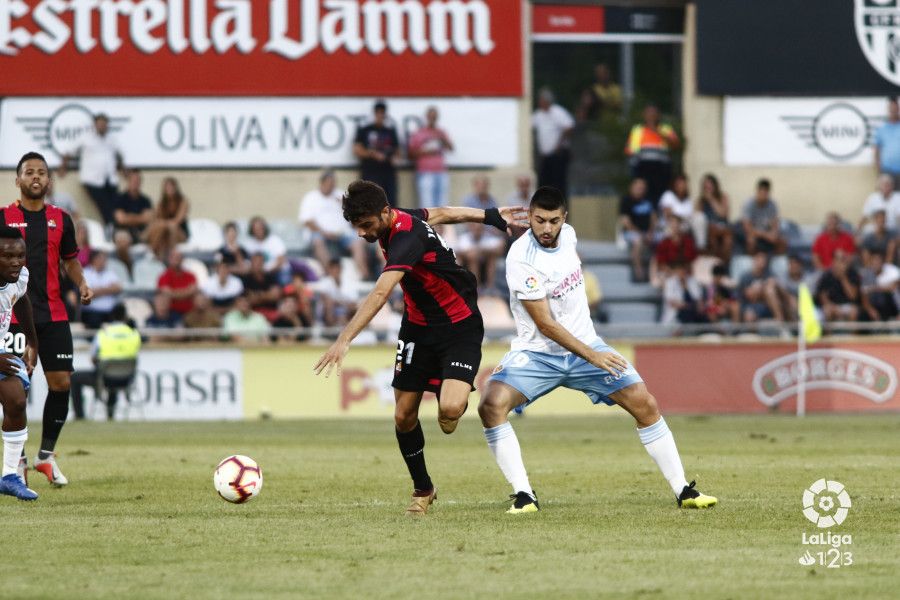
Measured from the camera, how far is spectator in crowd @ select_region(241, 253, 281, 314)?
2462cm

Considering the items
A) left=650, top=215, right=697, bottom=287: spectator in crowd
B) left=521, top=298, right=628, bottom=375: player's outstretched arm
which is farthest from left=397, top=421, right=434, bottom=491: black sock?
left=650, top=215, right=697, bottom=287: spectator in crowd

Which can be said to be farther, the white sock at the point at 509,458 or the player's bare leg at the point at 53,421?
the player's bare leg at the point at 53,421

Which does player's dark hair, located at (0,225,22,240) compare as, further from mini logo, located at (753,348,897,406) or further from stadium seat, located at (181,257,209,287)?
mini logo, located at (753,348,897,406)

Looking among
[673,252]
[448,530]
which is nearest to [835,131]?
[673,252]

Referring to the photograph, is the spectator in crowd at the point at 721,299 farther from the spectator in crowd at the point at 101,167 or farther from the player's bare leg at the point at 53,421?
the player's bare leg at the point at 53,421

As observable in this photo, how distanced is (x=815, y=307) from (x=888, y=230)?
2587 millimetres

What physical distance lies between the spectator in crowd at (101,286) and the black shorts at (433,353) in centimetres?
1448

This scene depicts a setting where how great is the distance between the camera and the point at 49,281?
1203cm

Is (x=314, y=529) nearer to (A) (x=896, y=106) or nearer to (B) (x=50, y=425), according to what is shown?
(B) (x=50, y=425)

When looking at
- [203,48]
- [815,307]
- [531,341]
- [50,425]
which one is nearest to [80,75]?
[203,48]

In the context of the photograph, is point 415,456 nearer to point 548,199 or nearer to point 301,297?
A: point 548,199

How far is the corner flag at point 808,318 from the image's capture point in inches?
925

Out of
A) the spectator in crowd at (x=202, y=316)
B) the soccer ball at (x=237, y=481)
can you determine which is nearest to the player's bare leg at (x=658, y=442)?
the soccer ball at (x=237, y=481)

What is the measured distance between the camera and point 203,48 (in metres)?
27.9
